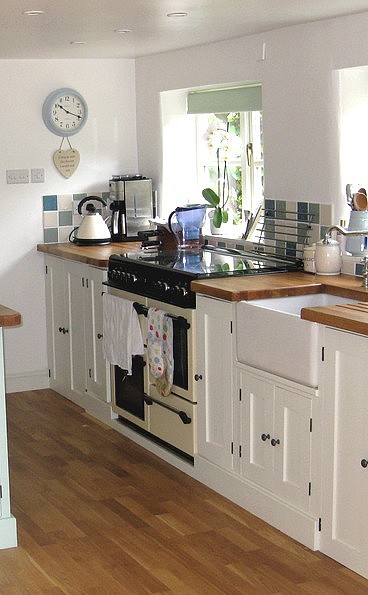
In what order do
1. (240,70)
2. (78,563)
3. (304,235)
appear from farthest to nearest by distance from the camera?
(240,70), (304,235), (78,563)

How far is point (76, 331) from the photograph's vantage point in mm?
5930

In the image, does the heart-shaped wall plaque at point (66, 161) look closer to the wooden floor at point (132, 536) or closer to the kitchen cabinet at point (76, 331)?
the kitchen cabinet at point (76, 331)

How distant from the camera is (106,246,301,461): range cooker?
15.1 ft

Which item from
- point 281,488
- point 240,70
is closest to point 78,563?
point 281,488

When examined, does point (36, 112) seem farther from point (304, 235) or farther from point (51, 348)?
point (304, 235)

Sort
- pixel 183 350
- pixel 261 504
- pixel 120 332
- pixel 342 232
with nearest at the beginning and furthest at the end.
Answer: pixel 261 504 < pixel 342 232 < pixel 183 350 < pixel 120 332

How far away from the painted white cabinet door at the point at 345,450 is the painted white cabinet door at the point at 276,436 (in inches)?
5.5

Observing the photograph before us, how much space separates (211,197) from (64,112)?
1.17 m

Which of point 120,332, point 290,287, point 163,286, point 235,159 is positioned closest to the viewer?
point 290,287

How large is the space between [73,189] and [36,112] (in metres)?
0.55

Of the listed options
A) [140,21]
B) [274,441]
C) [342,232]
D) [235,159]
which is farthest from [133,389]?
[140,21]

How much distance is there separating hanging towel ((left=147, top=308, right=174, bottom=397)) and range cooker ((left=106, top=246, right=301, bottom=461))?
31 mm

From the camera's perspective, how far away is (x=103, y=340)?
17.7 feet

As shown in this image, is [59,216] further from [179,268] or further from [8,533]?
[8,533]
